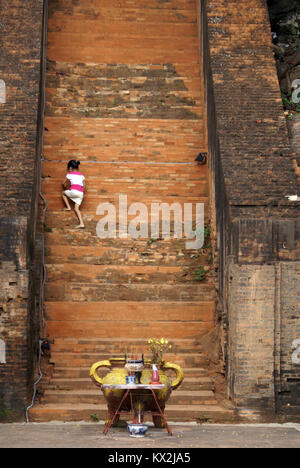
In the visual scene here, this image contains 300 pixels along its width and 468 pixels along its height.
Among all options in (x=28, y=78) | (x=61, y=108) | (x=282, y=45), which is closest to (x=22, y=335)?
(x=28, y=78)

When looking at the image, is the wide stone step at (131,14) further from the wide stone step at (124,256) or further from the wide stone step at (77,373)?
the wide stone step at (77,373)

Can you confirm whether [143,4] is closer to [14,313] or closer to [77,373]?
[14,313]

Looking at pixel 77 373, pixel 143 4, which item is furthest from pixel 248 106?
pixel 143 4

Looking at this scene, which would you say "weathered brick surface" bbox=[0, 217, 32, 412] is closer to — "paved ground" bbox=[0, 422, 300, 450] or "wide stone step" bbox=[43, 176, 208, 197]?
"paved ground" bbox=[0, 422, 300, 450]

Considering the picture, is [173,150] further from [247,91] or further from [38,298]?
[38,298]

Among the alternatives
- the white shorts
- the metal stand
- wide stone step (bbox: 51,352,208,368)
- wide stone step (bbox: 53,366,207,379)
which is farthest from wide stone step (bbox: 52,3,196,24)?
the metal stand
